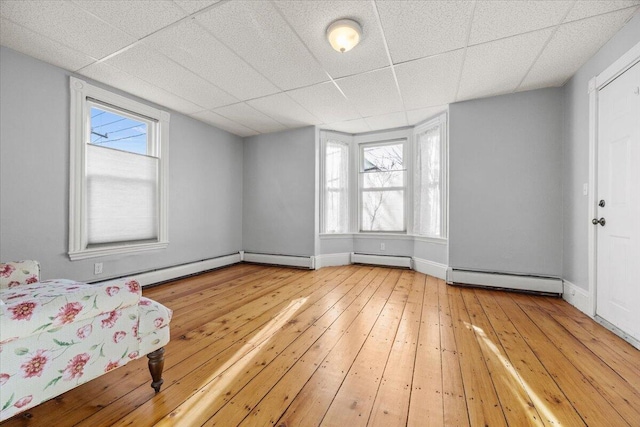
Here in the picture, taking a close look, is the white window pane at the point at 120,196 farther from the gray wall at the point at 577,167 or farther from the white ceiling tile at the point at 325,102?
the gray wall at the point at 577,167

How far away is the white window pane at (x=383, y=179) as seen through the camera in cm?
468

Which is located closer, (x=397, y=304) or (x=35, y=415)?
(x=35, y=415)

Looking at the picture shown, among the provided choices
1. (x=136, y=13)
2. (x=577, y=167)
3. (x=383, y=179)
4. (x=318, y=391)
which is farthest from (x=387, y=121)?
(x=318, y=391)

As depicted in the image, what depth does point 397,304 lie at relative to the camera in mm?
2801

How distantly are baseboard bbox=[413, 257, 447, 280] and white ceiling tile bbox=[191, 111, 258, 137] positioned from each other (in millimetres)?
3707

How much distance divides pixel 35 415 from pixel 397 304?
2.69m

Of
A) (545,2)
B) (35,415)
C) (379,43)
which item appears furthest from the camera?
(379,43)

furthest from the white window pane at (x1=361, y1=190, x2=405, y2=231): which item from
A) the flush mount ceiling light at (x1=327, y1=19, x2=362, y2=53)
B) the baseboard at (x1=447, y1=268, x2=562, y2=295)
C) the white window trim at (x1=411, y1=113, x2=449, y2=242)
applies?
the flush mount ceiling light at (x1=327, y1=19, x2=362, y2=53)

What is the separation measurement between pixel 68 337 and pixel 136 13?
86.5 inches

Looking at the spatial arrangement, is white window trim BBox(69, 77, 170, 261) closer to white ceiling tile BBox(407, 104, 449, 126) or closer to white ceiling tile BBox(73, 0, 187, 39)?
white ceiling tile BBox(73, 0, 187, 39)

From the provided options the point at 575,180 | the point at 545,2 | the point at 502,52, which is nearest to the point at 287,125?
the point at 502,52

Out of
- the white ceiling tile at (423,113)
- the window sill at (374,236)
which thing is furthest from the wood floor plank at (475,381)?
the white ceiling tile at (423,113)

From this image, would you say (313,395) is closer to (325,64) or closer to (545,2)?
(325,64)

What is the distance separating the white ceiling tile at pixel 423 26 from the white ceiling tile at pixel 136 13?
153 centimetres
